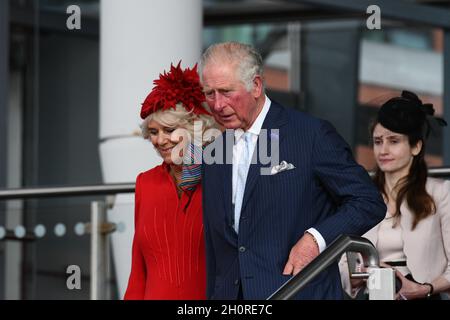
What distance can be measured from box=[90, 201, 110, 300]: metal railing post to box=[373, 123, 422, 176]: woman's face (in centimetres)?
183

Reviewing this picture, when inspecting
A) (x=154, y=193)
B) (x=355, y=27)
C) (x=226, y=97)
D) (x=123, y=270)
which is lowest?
(x=123, y=270)

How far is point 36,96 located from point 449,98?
4379mm

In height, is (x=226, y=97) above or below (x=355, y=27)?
below

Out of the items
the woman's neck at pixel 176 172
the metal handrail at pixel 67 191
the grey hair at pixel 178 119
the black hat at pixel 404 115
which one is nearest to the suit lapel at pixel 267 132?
the grey hair at pixel 178 119

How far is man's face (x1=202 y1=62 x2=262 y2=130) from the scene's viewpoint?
4836 mm

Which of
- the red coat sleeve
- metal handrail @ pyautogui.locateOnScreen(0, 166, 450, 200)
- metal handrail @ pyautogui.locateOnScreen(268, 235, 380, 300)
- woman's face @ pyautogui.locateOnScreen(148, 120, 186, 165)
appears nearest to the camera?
metal handrail @ pyautogui.locateOnScreen(268, 235, 380, 300)

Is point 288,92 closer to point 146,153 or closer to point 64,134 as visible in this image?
point 64,134

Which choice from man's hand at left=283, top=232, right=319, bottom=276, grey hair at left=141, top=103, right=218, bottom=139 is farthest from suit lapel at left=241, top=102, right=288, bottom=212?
grey hair at left=141, top=103, right=218, bottom=139

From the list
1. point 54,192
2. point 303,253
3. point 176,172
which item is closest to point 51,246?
point 54,192

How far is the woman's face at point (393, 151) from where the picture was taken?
6.12 metres

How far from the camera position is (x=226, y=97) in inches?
190

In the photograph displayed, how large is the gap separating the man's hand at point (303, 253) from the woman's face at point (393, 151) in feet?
4.69

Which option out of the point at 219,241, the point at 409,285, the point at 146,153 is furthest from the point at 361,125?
the point at 219,241

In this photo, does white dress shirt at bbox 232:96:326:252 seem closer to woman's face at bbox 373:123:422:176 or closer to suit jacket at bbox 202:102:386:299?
suit jacket at bbox 202:102:386:299
